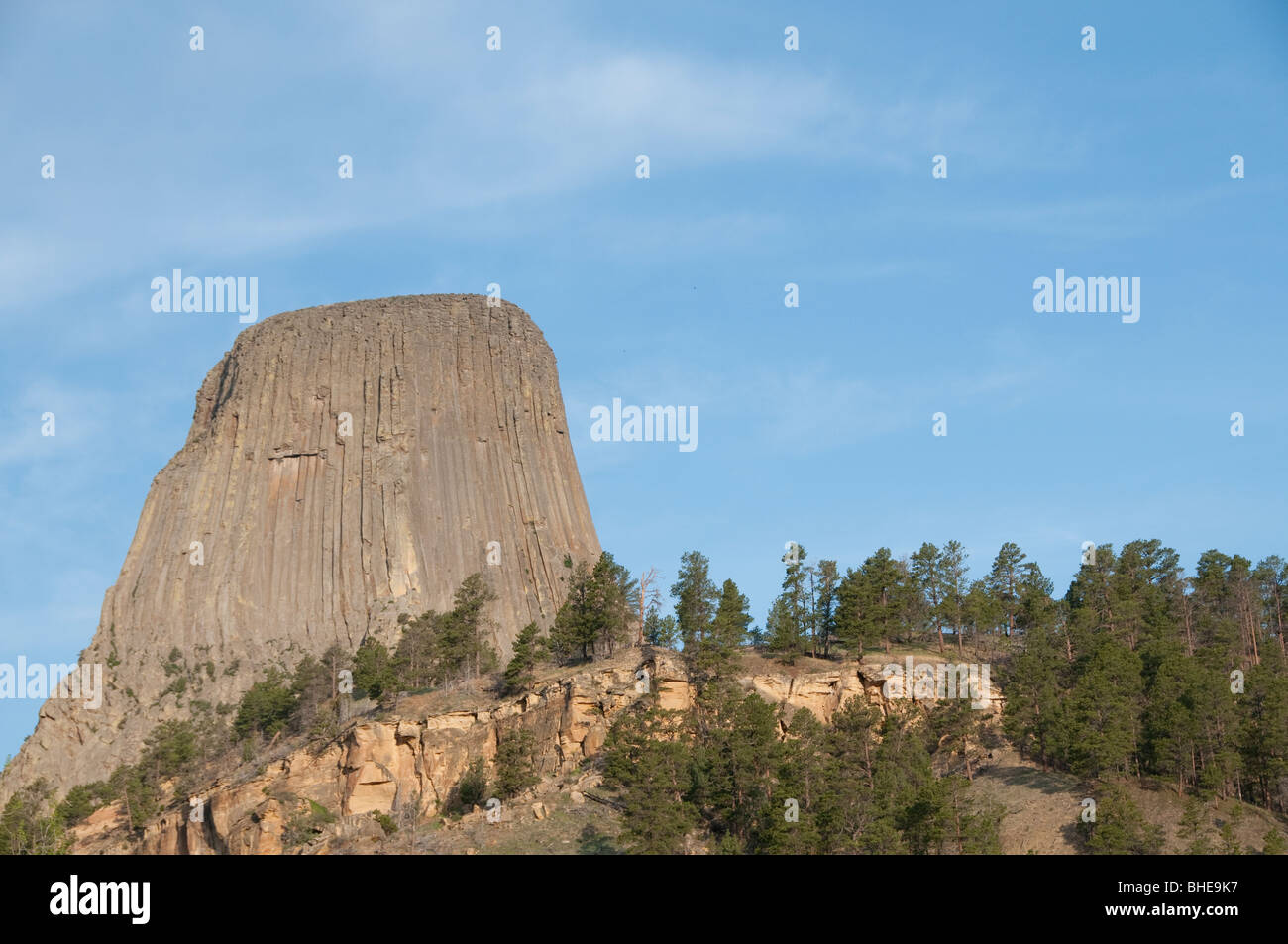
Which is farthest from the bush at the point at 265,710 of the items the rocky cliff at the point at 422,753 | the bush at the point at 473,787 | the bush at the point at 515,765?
the bush at the point at 515,765

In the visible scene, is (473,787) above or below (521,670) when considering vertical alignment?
below

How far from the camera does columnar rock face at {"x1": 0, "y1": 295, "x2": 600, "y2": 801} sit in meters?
140

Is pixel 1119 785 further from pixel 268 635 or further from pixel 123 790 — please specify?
pixel 268 635

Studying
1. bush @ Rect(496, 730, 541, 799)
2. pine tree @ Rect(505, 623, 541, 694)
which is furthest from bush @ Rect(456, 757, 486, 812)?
pine tree @ Rect(505, 623, 541, 694)

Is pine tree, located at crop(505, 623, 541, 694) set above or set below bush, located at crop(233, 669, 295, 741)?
above

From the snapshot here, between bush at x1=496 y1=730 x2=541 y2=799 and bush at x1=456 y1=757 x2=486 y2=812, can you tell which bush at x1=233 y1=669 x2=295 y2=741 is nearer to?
bush at x1=456 y1=757 x2=486 y2=812

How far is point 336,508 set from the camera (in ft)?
492

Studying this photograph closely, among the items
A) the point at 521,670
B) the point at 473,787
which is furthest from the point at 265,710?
the point at 473,787

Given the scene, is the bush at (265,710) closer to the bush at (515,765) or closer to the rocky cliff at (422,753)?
the rocky cliff at (422,753)

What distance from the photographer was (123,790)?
371 feet

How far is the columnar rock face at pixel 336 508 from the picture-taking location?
14025cm

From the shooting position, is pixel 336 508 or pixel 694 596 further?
pixel 336 508

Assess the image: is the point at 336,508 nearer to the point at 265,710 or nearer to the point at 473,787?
the point at 265,710
